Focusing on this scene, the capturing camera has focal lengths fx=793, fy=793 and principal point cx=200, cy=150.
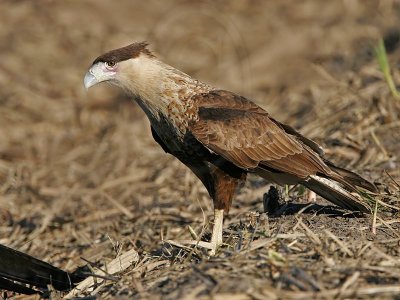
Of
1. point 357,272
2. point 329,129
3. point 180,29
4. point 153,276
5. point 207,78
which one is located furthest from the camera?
point 180,29

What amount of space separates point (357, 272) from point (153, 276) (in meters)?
1.39

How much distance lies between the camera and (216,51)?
14609 millimetres

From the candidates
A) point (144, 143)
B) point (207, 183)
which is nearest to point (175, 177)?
point (144, 143)

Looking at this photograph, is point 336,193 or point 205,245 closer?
point 205,245

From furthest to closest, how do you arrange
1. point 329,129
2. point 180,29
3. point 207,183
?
point 180,29, point 329,129, point 207,183

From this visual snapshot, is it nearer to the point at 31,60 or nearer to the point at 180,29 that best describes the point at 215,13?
the point at 180,29

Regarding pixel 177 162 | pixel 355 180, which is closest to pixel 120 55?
pixel 355 180

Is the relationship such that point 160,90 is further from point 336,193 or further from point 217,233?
point 336,193

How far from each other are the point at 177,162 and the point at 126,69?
3.68 m

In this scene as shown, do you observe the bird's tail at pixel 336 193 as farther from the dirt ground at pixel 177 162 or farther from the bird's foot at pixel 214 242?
the bird's foot at pixel 214 242

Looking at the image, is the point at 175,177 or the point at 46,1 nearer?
the point at 175,177

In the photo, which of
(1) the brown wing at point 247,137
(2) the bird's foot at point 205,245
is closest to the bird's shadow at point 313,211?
(1) the brown wing at point 247,137

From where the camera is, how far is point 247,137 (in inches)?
237

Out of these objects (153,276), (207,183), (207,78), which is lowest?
(153,276)
